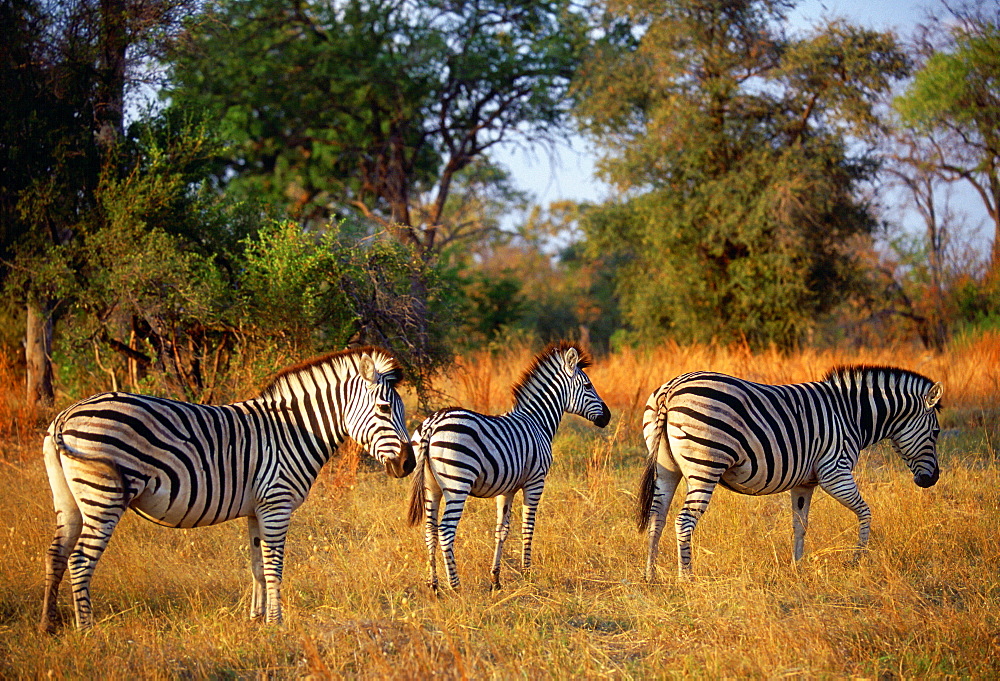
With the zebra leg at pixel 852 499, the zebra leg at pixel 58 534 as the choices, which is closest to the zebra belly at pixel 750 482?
the zebra leg at pixel 852 499

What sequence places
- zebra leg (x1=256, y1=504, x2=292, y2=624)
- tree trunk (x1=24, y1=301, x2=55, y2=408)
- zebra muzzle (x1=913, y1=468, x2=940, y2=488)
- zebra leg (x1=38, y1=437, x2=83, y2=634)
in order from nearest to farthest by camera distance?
zebra leg (x1=38, y1=437, x2=83, y2=634)
zebra leg (x1=256, y1=504, x2=292, y2=624)
zebra muzzle (x1=913, y1=468, x2=940, y2=488)
tree trunk (x1=24, y1=301, x2=55, y2=408)

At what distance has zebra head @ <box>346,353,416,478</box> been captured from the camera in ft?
17.6

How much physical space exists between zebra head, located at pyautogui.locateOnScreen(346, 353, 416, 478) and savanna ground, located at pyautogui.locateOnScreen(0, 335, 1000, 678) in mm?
917

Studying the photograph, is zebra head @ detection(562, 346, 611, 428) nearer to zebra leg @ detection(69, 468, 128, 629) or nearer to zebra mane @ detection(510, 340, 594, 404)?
zebra mane @ detection(510, 340, 594, 404)

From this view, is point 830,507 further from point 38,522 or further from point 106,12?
point 106,12

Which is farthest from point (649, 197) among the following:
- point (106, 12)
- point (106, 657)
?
point (106, 657)

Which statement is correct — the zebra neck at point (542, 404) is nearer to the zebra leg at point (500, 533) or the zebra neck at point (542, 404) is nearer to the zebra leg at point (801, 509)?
the zebra leg at point (500, 533)

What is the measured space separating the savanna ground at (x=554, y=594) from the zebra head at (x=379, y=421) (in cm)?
92

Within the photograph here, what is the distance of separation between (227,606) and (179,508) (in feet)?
2.87

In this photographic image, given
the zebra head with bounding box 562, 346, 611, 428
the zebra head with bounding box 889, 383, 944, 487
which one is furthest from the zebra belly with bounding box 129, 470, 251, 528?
the zebra head with bounding box 889, 383, 944, 487

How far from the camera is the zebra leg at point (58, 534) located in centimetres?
498

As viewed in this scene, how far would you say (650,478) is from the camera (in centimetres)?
621

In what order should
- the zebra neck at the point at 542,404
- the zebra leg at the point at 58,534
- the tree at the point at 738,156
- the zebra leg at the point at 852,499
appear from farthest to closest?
the tree at the point at 738,156 → the zebra neck at the point at 542,404 → the zebra leg at the point at 852,499 → the zebra leg at the point at 58,534

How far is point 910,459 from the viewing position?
704 cm
